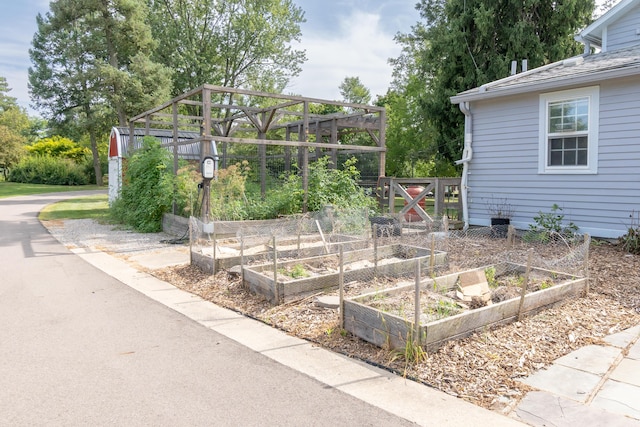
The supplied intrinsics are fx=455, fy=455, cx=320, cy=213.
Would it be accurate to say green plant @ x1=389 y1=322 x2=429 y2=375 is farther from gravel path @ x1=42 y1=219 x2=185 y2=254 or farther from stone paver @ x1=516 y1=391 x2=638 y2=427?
gravel path @ x1=42 y1=219 x2=185 y2=254

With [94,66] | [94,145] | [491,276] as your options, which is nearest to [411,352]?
[491,276]

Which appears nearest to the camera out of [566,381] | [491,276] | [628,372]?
[566,381]

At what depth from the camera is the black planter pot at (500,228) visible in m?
9.35

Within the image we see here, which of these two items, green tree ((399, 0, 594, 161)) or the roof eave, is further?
green tree ((399, 0, 594, 161))

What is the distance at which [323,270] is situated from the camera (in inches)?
247

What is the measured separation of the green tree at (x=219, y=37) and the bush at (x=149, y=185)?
18050mm

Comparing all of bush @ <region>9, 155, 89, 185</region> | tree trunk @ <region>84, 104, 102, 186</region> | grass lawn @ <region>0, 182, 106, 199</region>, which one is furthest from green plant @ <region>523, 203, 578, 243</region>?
bush @ <region>9, 155, 89, 185</region>

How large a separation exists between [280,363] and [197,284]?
292cm

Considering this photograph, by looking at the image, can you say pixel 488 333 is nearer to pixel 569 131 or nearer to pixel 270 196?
pixel 569 131

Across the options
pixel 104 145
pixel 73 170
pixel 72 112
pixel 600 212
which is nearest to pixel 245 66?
pixel 72 112

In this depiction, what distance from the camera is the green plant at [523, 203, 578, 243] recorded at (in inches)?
342

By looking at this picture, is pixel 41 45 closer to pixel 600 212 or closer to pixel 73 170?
pixel 73 170

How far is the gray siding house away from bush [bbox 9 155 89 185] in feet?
121

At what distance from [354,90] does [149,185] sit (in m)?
40.0
